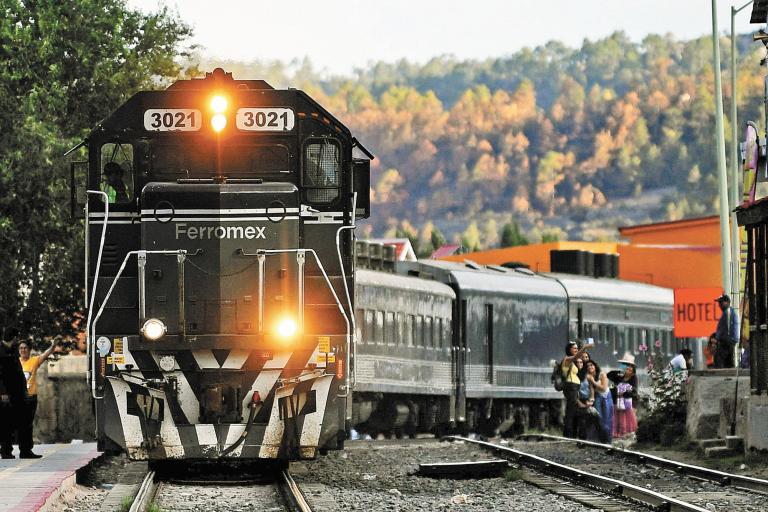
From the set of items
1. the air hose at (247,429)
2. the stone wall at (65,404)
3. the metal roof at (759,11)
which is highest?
the metal roof at (759,11)

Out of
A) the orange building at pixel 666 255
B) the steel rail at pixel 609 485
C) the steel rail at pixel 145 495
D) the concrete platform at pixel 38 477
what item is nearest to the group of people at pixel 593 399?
the steel rail at pixel 609 485

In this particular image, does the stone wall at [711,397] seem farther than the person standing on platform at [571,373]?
No

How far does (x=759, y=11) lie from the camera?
22922 millimetres

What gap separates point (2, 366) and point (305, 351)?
4.23m

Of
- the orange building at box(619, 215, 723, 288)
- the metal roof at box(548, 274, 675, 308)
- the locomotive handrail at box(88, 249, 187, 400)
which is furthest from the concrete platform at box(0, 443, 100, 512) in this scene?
the orange building at box(619, 215, 723, 288)

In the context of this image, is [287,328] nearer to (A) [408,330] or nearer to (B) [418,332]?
(A) [408,330]

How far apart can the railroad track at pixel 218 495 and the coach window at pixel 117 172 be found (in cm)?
305

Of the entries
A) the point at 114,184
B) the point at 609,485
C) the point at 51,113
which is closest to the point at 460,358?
the point at 51,113

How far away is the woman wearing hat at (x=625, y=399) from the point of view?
1041 inches

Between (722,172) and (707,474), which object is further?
(722,172)

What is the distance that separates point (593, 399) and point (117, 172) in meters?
10.9

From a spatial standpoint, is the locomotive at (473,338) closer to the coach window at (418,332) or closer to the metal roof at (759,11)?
the coach window at (418,332)

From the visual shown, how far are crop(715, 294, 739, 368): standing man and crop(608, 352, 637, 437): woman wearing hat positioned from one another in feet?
5.51

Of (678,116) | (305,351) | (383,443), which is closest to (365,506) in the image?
(305,351)
